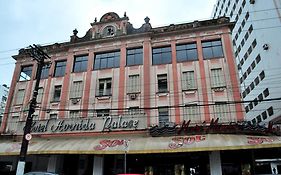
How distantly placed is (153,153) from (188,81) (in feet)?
22.6

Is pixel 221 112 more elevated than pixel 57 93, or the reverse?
pixel 57 93

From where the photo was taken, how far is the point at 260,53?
118 feet

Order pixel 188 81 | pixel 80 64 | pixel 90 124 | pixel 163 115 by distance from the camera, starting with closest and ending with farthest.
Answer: pixel 90 124 → pixel 163 115 → pixel 188 81 → pixel 80 64

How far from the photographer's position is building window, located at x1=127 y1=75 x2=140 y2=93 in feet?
69.8

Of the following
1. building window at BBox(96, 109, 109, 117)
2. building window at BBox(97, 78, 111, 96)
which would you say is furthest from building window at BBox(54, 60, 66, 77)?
building window at BBox(96, 109, 109, 117)

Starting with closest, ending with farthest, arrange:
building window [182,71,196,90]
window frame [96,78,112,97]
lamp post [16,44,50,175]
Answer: lamp post [16,44,50,175], building window [182,71,196,90], window frame [96,78,112,97]

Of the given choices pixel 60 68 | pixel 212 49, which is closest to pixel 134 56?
pixel 212 49

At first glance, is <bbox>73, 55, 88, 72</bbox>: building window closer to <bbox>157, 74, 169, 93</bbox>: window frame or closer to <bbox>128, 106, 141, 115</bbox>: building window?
<bbox>128, 106, 141, 115</bbox>: building window

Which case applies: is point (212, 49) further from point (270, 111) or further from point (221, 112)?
point (270, 111)

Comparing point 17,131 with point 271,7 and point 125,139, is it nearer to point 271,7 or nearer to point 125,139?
point 125,139

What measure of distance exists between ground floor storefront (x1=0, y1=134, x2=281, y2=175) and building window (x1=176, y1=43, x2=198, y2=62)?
7.97 metres

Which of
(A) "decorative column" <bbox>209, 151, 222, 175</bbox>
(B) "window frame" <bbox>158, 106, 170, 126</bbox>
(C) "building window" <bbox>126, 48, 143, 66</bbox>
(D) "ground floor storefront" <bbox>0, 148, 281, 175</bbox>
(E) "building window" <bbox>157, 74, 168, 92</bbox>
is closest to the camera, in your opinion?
(A) "decorative column" <bbox>209, 151, 222, 175</bbox>

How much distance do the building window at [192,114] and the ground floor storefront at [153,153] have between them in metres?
2.59

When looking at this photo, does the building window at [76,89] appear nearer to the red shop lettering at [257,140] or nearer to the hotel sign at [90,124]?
the hotel sign at [90,124]
